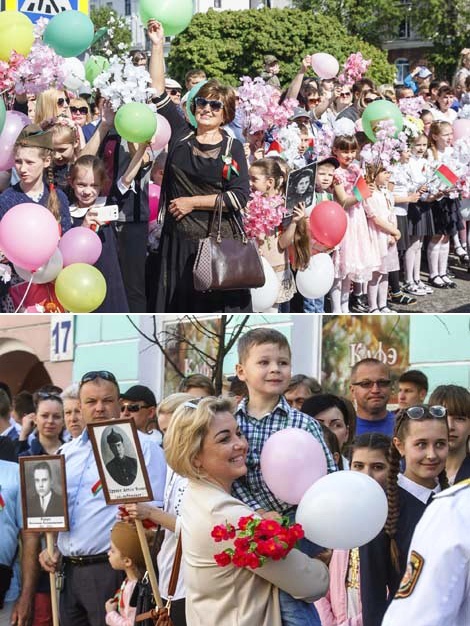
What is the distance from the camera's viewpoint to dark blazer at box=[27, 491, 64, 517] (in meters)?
5.23

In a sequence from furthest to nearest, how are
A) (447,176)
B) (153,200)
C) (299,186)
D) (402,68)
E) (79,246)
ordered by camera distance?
(402,68)
(447,176)
(153,200)
(299,186)
(79,246)

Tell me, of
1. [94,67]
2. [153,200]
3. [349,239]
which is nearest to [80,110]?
[94,67]

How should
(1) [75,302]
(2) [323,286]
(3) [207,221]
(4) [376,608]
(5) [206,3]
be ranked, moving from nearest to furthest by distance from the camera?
(4) [376,608], (1) [75,302], (3) [207,221], (2) [323,286], (5) [206,3]

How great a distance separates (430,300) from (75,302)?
5636 millimetres

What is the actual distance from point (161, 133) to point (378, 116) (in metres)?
2.82

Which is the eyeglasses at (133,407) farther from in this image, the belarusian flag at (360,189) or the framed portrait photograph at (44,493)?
the belarusian flag at (360,189)

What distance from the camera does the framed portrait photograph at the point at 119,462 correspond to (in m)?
4.93

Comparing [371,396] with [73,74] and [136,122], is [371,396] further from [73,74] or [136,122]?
[73,74]

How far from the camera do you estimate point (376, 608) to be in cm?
460

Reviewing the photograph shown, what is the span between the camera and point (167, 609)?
484 cm

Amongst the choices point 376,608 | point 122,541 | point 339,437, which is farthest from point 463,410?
point 122,541

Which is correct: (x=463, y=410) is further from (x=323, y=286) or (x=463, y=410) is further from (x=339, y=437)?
(x=323, y=286)

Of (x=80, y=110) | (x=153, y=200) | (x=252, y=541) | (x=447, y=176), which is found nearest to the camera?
(x=252, y=541)

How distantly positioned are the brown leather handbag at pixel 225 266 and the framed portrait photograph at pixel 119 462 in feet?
6.33
